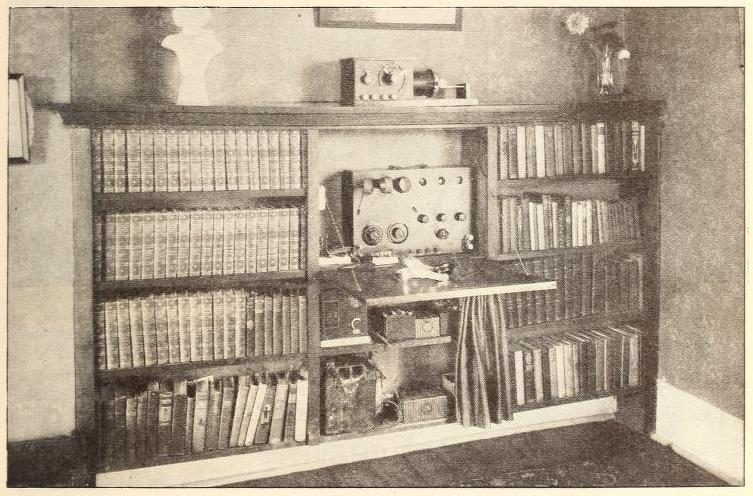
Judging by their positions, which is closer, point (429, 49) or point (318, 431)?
point (318, 431)

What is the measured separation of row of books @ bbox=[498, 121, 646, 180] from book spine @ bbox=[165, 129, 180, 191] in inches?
52.3

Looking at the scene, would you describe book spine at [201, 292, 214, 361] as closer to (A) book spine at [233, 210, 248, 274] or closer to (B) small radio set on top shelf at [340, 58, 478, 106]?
(A) book spine at [233, 210, 248, 274]

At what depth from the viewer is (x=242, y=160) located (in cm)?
251

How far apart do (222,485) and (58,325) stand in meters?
0.93

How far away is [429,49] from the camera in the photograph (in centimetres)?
293

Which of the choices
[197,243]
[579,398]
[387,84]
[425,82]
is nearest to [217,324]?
[197,243]

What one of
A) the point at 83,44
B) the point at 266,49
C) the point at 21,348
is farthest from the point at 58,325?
the point at 266,49

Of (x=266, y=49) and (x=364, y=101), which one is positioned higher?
(x=266, y=49)

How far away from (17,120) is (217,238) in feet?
2.78

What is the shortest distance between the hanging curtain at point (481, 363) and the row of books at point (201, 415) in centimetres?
67

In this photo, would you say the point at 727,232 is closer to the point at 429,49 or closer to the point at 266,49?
the point at 429,49

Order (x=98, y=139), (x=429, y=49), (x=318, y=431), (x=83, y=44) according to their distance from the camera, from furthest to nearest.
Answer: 1. (x=429, y=49)
2. (x=318, y=431)
3. (x=83, y=44)
4. (x=98, y=139)

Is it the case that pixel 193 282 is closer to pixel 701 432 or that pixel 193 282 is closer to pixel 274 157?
pixel 274 157

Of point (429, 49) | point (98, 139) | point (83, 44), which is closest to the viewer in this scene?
point (98, 139)
